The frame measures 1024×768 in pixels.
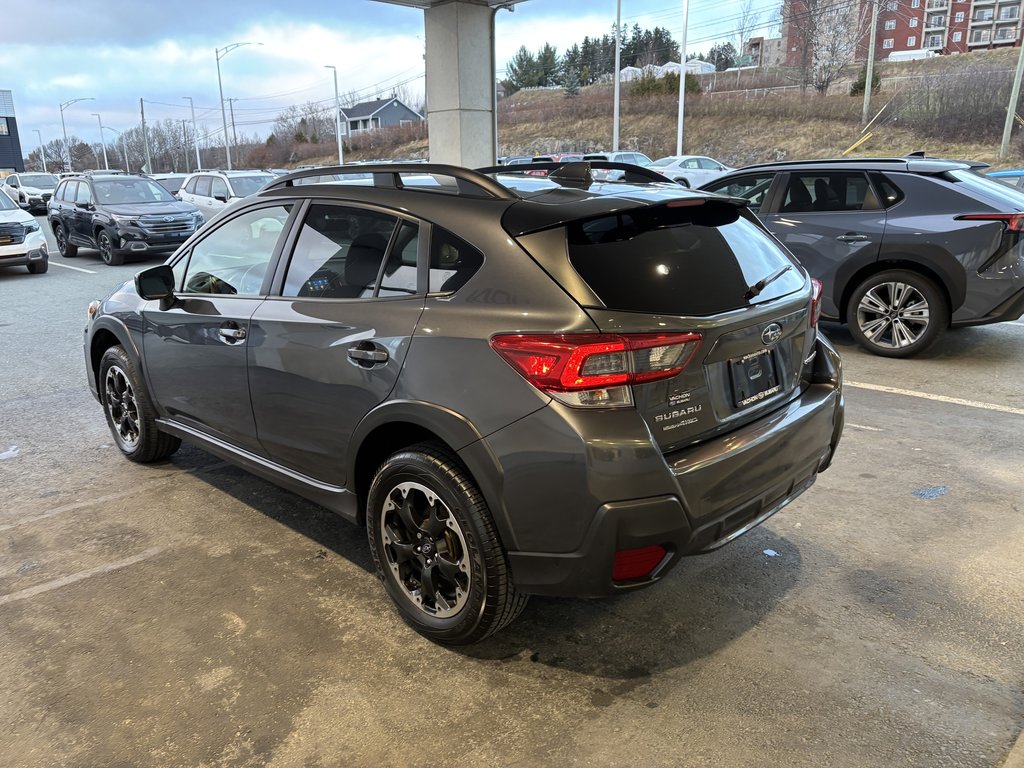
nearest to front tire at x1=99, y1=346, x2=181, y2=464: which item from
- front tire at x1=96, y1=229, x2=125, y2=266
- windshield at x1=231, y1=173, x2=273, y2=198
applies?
front tire at x1=96, y1=229, x2=125, y2=266

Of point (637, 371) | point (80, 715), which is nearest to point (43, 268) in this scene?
point (80, 715)

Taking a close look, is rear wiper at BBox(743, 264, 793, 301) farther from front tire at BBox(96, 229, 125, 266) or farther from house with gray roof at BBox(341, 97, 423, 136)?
house with gray roof at BBox(341, 97, 423, 136)

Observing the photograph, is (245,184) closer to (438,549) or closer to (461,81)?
(461,81)

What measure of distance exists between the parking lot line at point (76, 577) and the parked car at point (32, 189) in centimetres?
3245

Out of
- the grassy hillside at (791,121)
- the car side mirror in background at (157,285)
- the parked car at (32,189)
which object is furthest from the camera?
the grassy hillside at (791,121)

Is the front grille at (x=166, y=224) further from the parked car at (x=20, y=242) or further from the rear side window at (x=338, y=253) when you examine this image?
the rear side window at (x=338, y=253)

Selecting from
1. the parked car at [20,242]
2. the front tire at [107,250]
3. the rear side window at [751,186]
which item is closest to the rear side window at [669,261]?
the rear side window at [751,186]

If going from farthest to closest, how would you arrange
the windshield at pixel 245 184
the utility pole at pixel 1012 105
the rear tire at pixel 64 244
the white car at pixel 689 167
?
the utility pole at pixel 1012 105 → the white car at pixel 689 167 → the windshield at pixel 245 184 → the rear tire at pixel 64 244

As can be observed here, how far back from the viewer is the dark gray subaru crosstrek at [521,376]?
2.46 m

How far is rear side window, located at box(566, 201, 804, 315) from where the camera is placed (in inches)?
102

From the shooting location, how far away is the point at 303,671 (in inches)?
112

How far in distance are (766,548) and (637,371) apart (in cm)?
174

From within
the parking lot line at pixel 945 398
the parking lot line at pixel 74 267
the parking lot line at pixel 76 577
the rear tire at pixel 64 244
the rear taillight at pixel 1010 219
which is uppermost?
the rear taillight at pixel 1010 219

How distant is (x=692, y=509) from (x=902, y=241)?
5.52 metres
